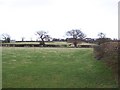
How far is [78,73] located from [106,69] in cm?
175

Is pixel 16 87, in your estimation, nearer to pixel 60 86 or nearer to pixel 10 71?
pixel 60 86

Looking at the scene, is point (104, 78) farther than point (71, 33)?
No

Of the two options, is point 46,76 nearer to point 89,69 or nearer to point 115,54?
point 89,69

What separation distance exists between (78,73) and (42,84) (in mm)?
3865

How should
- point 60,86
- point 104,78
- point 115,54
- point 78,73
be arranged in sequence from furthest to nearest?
point 78,73 → point 104,78 → point 60,86 → point 115,54

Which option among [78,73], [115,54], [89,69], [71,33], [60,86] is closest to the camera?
[115,54]

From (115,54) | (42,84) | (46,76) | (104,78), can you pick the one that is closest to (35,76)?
(46,76)

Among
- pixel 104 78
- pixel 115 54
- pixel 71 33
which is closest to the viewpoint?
pixel 115 54

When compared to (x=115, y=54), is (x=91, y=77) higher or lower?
lower

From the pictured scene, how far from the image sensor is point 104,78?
1697 centimetres

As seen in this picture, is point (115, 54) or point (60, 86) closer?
point (115, 54)

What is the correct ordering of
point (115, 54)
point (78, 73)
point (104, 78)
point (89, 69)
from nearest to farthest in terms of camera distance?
point (115, 54)
point (104, 78)
point (78, 73)
point (89, 69)

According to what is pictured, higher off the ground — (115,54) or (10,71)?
(115,54)

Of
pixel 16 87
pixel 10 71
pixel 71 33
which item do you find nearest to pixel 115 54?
pixel 16 87
